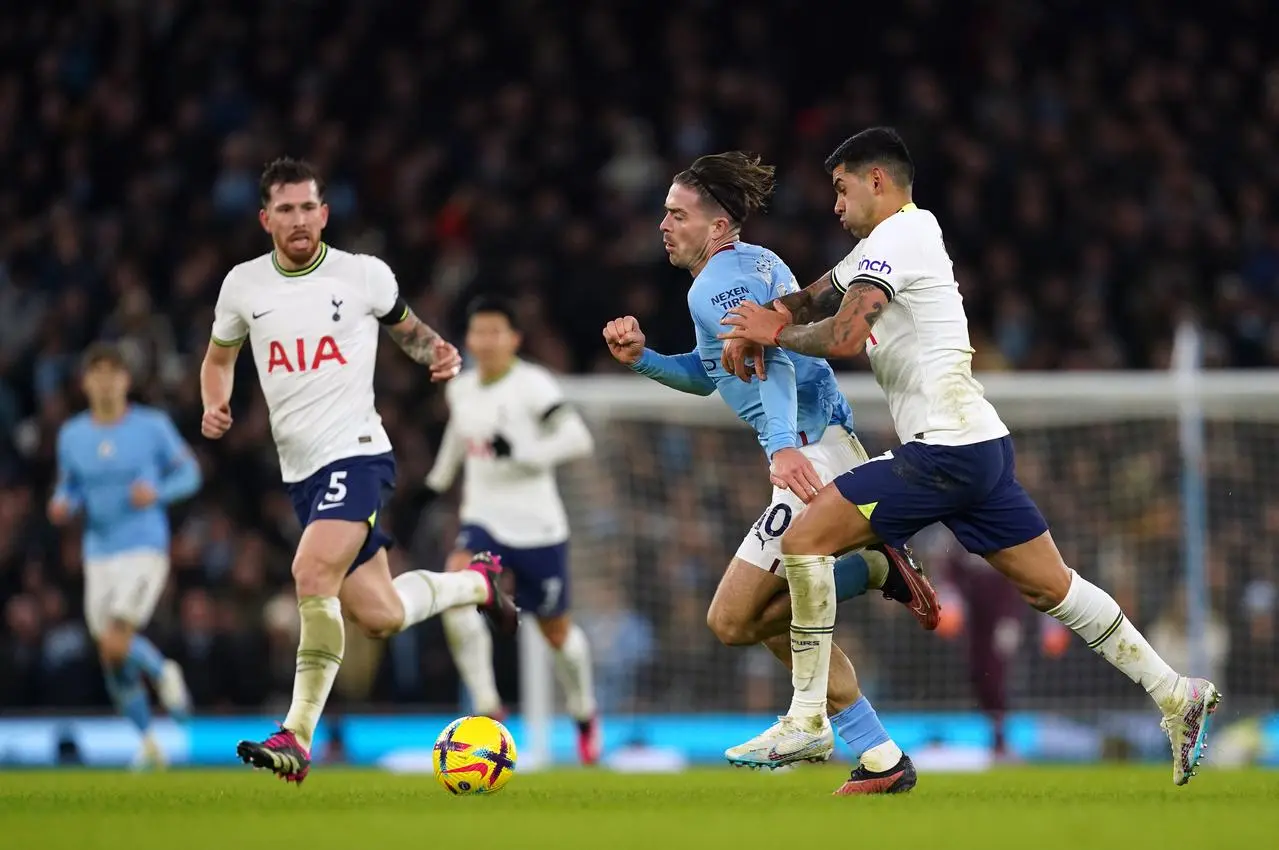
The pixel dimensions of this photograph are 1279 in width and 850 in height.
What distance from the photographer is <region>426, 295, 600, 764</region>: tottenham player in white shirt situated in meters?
11.9

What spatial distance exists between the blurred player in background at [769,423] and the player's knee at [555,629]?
4035 mm

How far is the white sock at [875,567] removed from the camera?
7852mm

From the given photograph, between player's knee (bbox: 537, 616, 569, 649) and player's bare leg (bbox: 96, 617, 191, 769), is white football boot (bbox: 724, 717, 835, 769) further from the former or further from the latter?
player's bare leg (bbox: 96, 617, 191, 769)

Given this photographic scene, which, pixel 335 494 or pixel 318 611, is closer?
pixel 318 611

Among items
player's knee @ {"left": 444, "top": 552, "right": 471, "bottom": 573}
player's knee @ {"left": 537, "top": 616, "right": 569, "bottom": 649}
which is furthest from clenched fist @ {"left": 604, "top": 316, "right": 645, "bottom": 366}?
player's knee @ {"left": 537, "top": 616, "right": 569, "bottom": 649}

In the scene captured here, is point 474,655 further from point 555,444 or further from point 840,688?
point 840,688

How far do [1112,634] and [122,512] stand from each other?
7.41 m

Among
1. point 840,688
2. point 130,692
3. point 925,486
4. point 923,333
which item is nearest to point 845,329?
point 923,333

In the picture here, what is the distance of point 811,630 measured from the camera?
727cm

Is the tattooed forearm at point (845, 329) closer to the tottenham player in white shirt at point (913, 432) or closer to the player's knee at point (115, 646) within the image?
the tottenham player in white shirt at point (913, 432)

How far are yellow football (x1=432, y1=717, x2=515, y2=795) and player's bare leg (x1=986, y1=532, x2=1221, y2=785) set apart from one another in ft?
6.91

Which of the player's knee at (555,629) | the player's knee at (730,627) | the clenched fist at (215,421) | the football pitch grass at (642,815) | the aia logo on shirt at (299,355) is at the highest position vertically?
the aia logo on shirt at (299,355)

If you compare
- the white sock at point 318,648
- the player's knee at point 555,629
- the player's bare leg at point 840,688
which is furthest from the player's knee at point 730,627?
the player's knee at point 555,629

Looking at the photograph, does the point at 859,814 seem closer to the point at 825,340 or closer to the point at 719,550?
the point at 825,340
